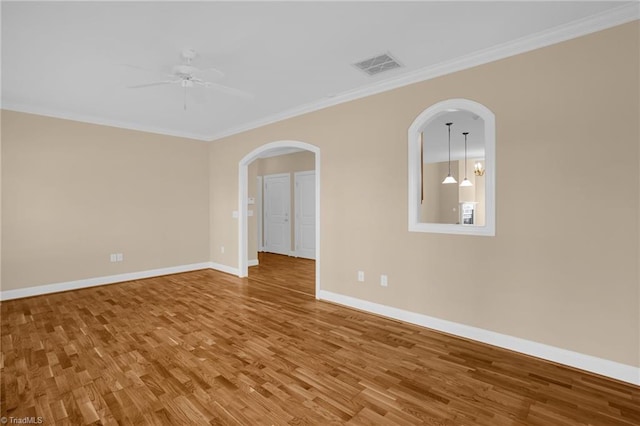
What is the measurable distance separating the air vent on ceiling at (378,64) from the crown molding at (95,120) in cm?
446

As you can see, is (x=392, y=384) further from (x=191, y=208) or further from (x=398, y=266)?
(x=191, y=208)

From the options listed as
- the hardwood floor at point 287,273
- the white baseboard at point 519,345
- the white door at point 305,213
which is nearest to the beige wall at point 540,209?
the white baseboard at point 519,345

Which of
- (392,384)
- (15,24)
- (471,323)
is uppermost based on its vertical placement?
(15,24)

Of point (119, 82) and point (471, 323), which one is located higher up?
point (119, 82)

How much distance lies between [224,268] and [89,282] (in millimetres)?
2292

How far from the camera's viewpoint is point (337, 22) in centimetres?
254

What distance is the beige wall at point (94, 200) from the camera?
4.60 meters

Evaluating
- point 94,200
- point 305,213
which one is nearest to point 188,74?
point 94,200

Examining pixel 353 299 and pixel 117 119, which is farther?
pixel 117 119

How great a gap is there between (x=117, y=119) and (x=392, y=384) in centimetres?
596

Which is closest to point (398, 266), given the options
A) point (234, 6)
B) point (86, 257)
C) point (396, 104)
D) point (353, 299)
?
point (353, 299)

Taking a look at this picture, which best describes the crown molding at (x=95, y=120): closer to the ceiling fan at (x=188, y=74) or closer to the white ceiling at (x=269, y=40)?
the white ceiling at (x=269, y=40)

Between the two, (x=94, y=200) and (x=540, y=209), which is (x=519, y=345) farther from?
(x=94, y=200)

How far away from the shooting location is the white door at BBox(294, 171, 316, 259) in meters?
8.26
